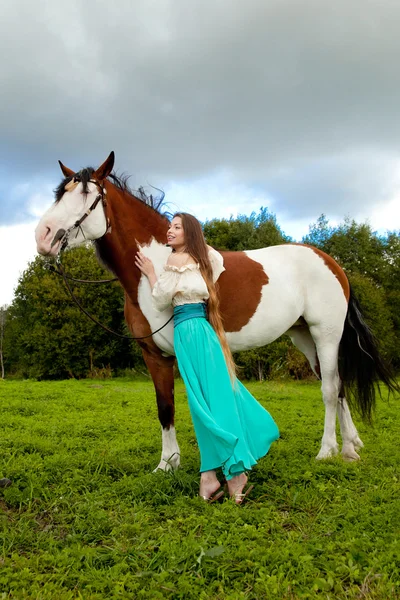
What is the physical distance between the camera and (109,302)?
92.9ft

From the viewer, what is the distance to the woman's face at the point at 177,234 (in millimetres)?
3994

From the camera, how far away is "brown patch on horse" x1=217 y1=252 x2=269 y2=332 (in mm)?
4496

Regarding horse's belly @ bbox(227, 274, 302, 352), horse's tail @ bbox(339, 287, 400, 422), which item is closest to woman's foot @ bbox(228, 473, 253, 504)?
horse's belly @ bbox(227, 274, 302, 352)

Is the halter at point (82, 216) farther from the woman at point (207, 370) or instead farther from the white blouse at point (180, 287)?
the white blouse at point (180, 287)

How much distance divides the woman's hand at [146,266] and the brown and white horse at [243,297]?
2.8 inches

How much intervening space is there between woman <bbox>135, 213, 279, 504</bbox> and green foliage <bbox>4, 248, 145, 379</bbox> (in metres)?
23.1

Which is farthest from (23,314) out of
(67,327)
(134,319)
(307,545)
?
(307,545)

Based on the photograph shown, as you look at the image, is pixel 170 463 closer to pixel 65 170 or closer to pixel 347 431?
pixel 347 431

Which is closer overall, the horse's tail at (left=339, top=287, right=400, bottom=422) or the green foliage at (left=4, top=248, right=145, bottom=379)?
the horse's tail at (left=339, top=287, right=400, bottom=422)

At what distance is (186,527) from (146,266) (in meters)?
2.17

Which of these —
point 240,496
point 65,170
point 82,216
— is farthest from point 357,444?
point 65,170

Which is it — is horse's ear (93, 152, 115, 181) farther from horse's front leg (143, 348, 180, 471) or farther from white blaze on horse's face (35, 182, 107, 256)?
Result: horse's front leg (143, 348, 180, 471)

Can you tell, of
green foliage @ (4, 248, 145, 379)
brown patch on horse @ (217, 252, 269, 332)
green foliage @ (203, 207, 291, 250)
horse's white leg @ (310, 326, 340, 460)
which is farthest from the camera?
green foliage @ (4, 248, 145, 379)

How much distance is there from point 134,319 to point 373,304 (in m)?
22.4
